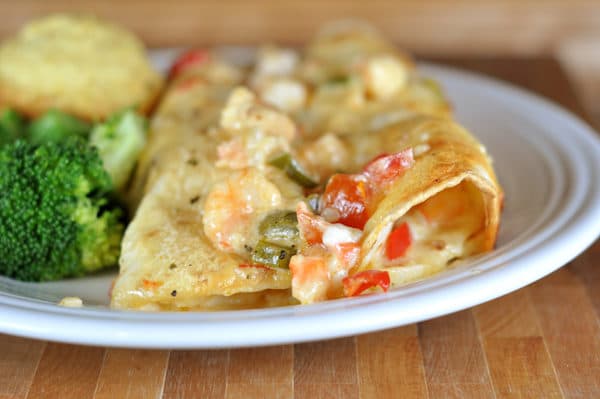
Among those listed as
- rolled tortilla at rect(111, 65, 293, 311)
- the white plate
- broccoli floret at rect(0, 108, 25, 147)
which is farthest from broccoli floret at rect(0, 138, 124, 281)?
broccoli floret at rect(0, 108, 25, 147)

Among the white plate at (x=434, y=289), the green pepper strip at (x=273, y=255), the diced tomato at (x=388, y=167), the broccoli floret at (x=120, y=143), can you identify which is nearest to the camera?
the white plate at (x=434, y=289)

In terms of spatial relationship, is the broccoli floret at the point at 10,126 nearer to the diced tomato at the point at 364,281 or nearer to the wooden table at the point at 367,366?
the wooden table at the point at 367,366

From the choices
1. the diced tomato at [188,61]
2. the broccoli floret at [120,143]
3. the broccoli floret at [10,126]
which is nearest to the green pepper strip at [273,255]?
the broccoli floret at [120,143]

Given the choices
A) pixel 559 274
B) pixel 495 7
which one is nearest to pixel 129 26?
pixel 495 7

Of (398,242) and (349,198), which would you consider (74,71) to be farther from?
(398,242)

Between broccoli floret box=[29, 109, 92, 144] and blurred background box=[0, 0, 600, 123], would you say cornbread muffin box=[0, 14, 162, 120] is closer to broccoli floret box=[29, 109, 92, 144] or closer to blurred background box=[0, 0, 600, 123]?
broccoli floret box=[29, 109, 92, 144]

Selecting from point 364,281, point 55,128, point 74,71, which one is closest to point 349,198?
point 364,281
